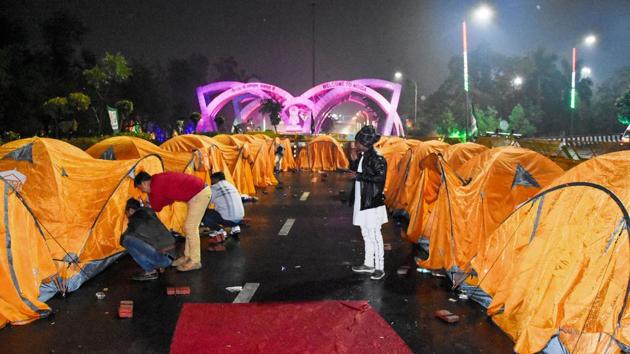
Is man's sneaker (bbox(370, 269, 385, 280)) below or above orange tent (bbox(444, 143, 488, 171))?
below

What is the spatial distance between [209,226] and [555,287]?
6318 mm

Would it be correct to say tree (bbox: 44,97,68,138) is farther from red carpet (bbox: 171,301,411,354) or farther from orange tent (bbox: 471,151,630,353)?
orange tent (bbox: 471,151,630,353)

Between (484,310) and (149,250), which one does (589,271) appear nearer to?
(484,310)

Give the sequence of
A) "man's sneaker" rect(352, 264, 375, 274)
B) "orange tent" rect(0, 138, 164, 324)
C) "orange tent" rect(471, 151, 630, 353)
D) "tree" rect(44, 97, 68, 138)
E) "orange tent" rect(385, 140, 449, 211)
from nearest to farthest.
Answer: "orange tent" rect(471, 151, 630, 353), "orange tent" rect(0, 138, 164, 324), "man's sneaker" rect(352, 264, 375, 274), "orange tent" rect(385, 140, 449, 211), "tree" rect(44, 97, 68, 138)

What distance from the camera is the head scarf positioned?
6.43 meters

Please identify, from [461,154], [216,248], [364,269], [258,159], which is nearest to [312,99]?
[258,159]

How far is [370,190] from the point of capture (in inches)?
252

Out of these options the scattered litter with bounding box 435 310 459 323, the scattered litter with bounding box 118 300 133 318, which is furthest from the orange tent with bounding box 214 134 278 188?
the scattered litter with bounding box 435 310 459 323

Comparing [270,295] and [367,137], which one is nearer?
[270,295]

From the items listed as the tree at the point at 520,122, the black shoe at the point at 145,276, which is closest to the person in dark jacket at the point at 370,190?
the black shoe at the point at 145,276

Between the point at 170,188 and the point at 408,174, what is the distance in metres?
5.81

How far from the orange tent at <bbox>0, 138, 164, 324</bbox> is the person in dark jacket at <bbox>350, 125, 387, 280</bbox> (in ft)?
11.3

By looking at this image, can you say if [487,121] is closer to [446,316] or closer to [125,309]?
[446,316]

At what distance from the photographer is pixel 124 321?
5145 millimetres
